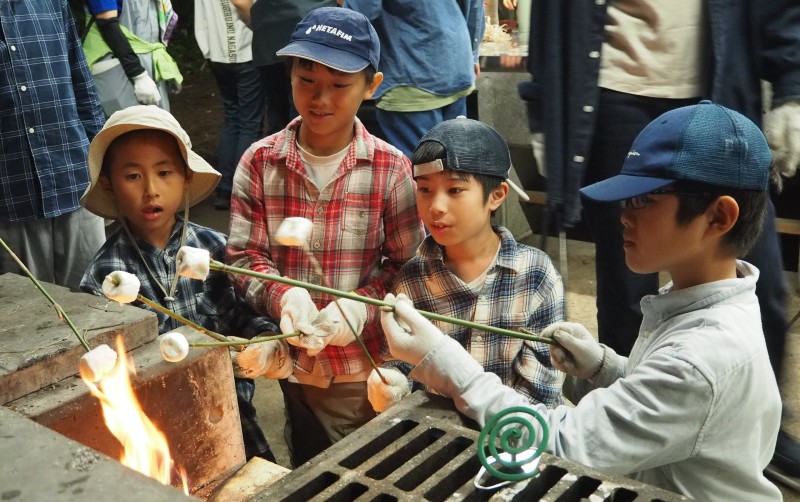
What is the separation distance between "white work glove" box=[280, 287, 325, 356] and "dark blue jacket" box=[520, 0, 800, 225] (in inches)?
36.7

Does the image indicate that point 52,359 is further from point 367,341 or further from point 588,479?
point 588,479

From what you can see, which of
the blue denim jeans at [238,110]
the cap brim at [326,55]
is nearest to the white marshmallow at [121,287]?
the cap brim at [326,55]

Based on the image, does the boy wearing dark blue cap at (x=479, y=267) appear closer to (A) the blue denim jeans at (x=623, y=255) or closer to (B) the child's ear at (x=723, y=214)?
(A) the blue denim jeans at (x=623, y=255)

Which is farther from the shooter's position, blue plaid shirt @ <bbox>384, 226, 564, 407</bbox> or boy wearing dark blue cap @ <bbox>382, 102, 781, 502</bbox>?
blue plaid shirt @ <bbox>384, 226, 564, 407</bbox>

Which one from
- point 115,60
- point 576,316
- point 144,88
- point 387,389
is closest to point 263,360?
point 387,389

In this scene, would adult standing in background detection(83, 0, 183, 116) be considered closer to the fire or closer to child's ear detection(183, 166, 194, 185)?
child's ear detection(183, 166, 194, 185)

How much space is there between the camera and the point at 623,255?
2773 mm

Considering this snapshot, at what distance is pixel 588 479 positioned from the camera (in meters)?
1.34

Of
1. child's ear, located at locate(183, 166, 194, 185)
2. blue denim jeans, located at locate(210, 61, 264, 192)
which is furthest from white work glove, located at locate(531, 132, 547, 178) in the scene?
blue denim jeans, located at locate(210, 61, 264, 192)

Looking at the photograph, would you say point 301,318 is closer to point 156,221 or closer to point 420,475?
point 156,221

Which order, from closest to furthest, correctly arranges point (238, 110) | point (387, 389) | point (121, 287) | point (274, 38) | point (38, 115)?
point (121, 287), point (387, 389), point (38, 115), point (274, 38), point (238, 110)

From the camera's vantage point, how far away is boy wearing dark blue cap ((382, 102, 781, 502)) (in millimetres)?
1515

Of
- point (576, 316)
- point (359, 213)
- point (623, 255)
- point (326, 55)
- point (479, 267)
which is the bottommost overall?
point (576, 316)

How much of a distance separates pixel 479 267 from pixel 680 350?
3.20 feet
